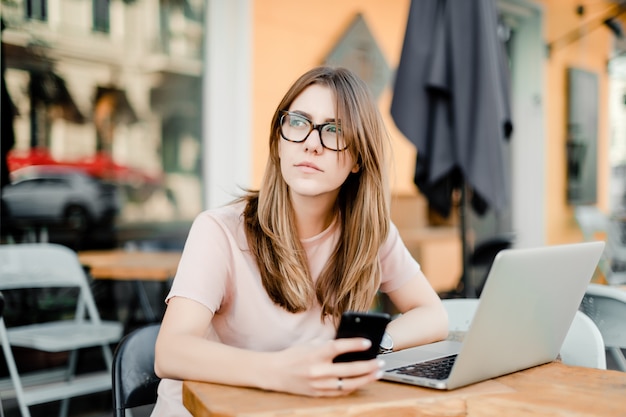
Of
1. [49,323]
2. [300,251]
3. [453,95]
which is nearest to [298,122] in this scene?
[300,251]

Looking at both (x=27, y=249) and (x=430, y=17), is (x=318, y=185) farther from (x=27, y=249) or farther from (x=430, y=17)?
(x=27, y=249)

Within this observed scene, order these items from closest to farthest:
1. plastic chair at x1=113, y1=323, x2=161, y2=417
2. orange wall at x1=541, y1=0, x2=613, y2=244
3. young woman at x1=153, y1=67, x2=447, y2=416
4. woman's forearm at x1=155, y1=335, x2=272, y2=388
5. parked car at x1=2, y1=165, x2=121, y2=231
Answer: woman's forearm at x1=155, y1=335, x2=272, y2=388 < young woman at x1=153, y1=67, x2=447, y2=416 < plastic chair at x1=113, y1=323, x2=161, y2=417 < parked car at x1=2, y1=165, x2=121, y2=231 < orange wall at x1=541, y1=0, x2=613, y2=244

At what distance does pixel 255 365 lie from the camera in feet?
3.93

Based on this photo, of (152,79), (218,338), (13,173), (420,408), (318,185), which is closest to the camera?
(420,408)

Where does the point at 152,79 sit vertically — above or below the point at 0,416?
above

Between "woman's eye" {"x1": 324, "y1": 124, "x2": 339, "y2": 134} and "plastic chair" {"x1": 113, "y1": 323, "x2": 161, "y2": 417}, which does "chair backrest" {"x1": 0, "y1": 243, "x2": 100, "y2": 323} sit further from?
"woman's eye" {"x1": 324, "y1": 124, "x2": 339, "y2": 134}

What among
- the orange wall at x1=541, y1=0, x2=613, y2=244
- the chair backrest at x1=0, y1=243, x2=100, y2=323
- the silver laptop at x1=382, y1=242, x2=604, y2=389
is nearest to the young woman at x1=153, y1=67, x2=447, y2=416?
the silver laptop at x1=382, y1=242, x2=604, y2=389

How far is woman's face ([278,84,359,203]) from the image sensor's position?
152cm

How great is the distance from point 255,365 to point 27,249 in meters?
2.66

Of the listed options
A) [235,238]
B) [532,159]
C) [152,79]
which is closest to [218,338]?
[235,238]

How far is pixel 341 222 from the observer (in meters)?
1.82

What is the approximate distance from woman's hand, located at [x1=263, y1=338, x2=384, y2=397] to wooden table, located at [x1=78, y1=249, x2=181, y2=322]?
2.27m

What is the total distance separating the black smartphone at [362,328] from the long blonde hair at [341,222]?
1.63 ft

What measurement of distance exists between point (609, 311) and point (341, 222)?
983 millimetres
